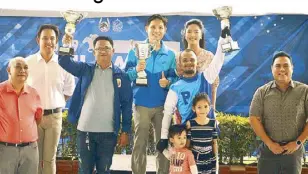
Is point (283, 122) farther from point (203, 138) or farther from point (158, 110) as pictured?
point (158, 110)

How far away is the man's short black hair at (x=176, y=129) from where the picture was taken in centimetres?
500

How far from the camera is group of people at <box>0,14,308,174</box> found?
502 centimetres

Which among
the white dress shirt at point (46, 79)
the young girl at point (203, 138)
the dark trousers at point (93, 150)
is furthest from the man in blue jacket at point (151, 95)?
the white dress shirt at point (46, 79)

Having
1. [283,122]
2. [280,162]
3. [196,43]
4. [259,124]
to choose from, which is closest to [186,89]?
[196,43]

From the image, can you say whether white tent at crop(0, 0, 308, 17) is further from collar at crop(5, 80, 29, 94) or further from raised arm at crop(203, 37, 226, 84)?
collar at crop(5, 80, 29, 94)

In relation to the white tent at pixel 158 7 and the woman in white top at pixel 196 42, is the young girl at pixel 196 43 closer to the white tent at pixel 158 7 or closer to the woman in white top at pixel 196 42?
the woman in white top at pixel 196 42

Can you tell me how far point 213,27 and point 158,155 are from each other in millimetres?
3193

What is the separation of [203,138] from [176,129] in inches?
10.7

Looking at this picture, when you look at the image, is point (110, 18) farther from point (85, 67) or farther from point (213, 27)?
point (85, 67)

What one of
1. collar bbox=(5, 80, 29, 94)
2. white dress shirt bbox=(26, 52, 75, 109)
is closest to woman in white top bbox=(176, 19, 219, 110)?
white dress shirt bbox=(26, 52, 75, 109)

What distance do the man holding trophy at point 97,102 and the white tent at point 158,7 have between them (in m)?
2.18

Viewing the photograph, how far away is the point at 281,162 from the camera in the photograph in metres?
5.21

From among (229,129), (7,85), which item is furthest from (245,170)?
(7,85)


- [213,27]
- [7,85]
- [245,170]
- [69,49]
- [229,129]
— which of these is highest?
[213,27]
